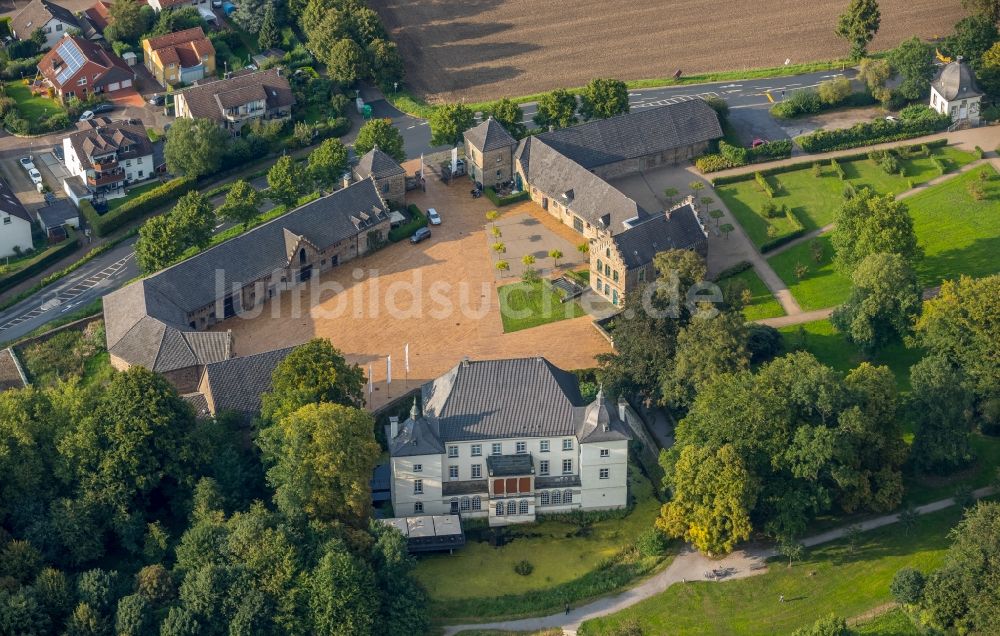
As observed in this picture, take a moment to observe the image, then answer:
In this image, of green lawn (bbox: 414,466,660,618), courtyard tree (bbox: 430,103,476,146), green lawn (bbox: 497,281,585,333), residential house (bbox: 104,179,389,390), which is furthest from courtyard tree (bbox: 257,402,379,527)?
courtyard tree (bbox: 430,103,476,146)

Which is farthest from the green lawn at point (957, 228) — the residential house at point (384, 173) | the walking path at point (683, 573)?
the residential house at point (384, 173)

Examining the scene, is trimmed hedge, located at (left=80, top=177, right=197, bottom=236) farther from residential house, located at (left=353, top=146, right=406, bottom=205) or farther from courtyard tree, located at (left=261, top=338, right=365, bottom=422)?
courtyard tree, located at (left=261, top=338, right=365, bottom=422)

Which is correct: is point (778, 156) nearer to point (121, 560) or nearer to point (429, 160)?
point (429, 160)

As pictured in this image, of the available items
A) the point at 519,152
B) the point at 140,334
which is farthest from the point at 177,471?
the point at 519,152

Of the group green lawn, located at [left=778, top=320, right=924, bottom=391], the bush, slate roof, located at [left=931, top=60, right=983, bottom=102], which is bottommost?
the bush

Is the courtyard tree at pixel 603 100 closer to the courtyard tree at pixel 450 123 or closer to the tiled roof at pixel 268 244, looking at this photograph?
the courtyard tree at pixel 450 123

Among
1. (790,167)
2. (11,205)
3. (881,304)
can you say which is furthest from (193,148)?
(881,304)

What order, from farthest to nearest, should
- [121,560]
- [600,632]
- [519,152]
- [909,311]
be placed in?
[519,152], [909,311], [121,560], [600,632]
